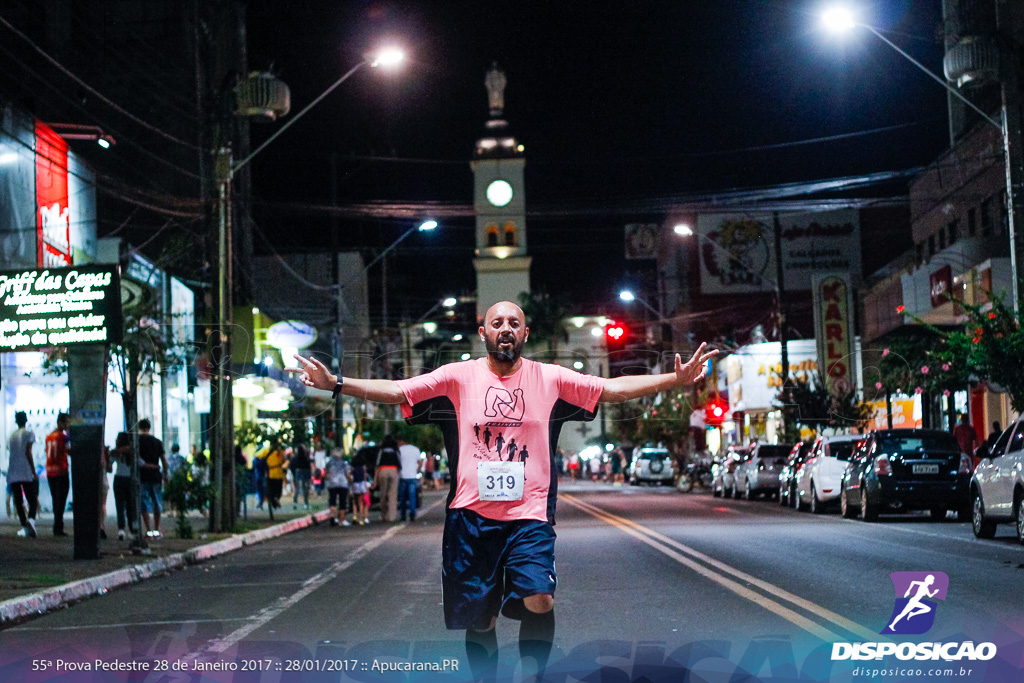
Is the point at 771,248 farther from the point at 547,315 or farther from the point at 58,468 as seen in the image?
the point at 58,468

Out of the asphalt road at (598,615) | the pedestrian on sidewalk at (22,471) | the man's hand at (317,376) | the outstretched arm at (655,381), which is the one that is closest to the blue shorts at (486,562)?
the outstretched arm at (655,381)

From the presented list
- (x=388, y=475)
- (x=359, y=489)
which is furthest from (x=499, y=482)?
(x=359, y=489)

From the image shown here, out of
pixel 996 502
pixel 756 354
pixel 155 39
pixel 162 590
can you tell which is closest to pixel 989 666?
pixel 162 590

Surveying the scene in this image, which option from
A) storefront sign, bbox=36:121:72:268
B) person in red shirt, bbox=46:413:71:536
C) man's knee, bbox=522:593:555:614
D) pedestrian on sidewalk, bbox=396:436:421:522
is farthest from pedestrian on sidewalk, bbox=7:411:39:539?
man's knee, bbox=522:593:555:614

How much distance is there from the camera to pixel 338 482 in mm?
27328

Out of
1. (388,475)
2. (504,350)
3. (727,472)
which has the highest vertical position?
(504,350)

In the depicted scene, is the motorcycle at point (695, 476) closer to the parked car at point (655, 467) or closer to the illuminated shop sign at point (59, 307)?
the parked car at point (655, 467)

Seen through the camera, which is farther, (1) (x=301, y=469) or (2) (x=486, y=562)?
(1) (x=301, y=469)

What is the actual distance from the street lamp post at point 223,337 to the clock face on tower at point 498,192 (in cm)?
8148

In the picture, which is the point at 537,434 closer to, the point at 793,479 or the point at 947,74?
the point at 947,74

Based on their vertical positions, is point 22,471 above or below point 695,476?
above

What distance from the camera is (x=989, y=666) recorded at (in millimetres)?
7461

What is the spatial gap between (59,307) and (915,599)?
10.5m

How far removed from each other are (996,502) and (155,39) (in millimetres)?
35710
